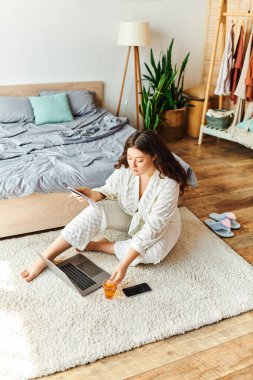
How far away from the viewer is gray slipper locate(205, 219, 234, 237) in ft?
8.73

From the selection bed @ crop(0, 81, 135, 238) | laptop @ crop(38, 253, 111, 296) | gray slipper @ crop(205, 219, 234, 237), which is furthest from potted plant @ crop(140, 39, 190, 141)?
laptop @ crop(38, 253, 111, 296)

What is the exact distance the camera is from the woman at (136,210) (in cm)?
205

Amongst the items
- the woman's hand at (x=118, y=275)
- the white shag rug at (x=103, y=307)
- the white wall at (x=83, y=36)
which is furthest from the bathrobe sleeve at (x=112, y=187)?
the white wall at (x=83, y=36)

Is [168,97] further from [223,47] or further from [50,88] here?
[50,88]

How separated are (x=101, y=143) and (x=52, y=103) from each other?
0.77 m

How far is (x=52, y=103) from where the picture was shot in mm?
3592

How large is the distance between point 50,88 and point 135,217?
2.11 metres

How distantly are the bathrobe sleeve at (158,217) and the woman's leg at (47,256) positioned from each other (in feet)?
1.34

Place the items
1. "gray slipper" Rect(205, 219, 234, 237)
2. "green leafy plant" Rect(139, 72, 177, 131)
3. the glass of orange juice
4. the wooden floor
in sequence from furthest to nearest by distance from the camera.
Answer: "green leafy plant" Rect(139, 72, 177, 131), "gray slipper" Rect(205, 219, 234, 237), the glass of orange juice, the wooden floor

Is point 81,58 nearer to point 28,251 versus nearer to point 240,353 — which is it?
point 28,251

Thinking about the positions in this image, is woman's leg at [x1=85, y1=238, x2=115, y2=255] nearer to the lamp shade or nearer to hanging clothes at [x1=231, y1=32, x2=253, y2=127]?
the lamp shade

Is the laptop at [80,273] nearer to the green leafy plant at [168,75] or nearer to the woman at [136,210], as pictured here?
the woman at [136,210]

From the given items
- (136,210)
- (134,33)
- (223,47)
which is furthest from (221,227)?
(223,47)

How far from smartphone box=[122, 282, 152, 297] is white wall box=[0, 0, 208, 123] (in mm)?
2517
